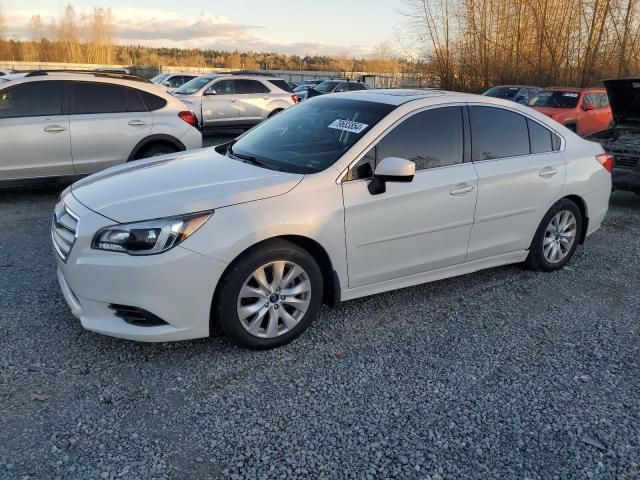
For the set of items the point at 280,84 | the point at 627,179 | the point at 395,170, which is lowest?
the point at 627,179

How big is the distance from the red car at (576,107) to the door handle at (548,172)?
933 centimetres

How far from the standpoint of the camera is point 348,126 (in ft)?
13.6

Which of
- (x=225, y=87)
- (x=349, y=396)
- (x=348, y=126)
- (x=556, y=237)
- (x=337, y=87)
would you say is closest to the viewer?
(x=349, y=396)

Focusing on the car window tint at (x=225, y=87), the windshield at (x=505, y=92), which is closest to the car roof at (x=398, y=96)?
the car window tint at (x=225, y=87)

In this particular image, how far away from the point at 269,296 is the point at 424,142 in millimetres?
1689

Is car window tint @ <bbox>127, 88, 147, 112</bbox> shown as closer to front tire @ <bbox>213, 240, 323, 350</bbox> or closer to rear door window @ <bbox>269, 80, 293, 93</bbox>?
front tire @ <bbox>213, 240, 323, 350</bbox>

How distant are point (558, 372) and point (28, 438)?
9.93ft

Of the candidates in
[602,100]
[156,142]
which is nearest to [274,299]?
[156,142]

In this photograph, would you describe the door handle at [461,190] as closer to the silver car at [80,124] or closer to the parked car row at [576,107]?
the silver car at [80,124]

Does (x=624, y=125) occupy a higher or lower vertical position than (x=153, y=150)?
higher

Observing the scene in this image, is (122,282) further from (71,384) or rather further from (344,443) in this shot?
(344,443)

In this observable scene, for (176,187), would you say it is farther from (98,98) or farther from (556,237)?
(98,98)

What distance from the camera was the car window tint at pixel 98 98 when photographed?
24.4 ft

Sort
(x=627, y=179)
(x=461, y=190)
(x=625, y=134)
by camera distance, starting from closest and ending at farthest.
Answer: (x=461, y=190)
(x=627, y=179)
(x=625, y=134)
